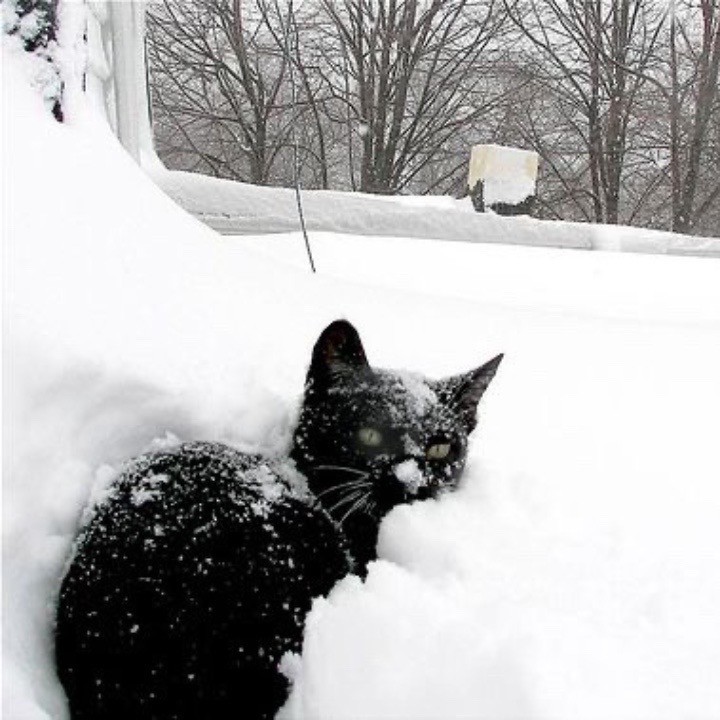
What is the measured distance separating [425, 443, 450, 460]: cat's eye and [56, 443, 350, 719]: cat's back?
296 millimetres

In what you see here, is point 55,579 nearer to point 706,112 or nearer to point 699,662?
point 699,662

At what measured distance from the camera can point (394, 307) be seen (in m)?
2.52

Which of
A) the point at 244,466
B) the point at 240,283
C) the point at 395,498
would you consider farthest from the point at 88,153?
the point at 395,498

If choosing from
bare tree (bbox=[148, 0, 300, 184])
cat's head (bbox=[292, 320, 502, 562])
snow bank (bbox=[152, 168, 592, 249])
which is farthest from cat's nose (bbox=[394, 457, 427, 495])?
bare tree (bbox=[148, 0, 300, 184])

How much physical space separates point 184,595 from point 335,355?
1.78 feet

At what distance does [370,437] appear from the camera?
1491 mm

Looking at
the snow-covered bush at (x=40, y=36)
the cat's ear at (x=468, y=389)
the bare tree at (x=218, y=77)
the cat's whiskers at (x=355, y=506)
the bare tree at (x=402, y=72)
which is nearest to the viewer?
the cat's whiskers at (x=355, y=506)

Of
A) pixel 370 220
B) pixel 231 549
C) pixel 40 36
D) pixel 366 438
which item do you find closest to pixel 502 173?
pixel 370 220

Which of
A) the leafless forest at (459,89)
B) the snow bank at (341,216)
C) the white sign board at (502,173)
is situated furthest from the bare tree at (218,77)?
the snow bank at (341,216)

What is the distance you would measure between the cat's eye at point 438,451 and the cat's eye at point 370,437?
0.33 feet

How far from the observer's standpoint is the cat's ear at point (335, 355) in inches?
60.9

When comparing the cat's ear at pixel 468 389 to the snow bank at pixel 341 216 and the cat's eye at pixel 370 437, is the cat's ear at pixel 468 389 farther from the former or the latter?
the snow bank at pixel 341 216

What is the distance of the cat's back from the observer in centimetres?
121

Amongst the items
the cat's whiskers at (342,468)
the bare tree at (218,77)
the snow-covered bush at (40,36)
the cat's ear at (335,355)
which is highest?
the bare tree at (218,77)
